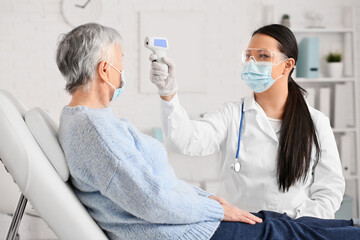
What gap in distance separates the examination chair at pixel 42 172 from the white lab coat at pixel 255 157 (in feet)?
2.03

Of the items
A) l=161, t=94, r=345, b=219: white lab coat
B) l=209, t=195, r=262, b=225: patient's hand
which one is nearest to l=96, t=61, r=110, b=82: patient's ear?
l=161, t=94, r=345, b=219: white lab coat

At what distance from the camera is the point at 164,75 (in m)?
1.83

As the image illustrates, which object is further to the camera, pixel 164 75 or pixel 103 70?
pixel 164 75

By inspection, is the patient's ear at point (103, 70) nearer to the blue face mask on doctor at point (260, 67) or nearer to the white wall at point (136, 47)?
the blue face mask on doctor at point (260, 67)

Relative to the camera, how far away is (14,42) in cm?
360

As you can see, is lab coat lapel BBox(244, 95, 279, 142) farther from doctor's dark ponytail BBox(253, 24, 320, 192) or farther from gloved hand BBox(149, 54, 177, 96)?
gloved hand BBox(149, 54, 177, 96)

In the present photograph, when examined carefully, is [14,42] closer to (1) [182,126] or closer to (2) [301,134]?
(1) [182,126]

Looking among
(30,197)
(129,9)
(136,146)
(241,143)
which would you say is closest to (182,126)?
(241,143)

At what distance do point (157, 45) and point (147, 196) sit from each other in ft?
2.06

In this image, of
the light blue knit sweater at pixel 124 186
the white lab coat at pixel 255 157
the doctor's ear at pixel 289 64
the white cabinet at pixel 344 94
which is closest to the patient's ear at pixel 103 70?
the light blue knit sweater at pixel 124 186

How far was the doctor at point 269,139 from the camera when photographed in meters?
1.95

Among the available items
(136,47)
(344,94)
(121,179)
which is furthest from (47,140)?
(344,94)

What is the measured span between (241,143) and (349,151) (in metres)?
2.00

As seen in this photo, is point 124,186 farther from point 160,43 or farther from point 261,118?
point 261,118
